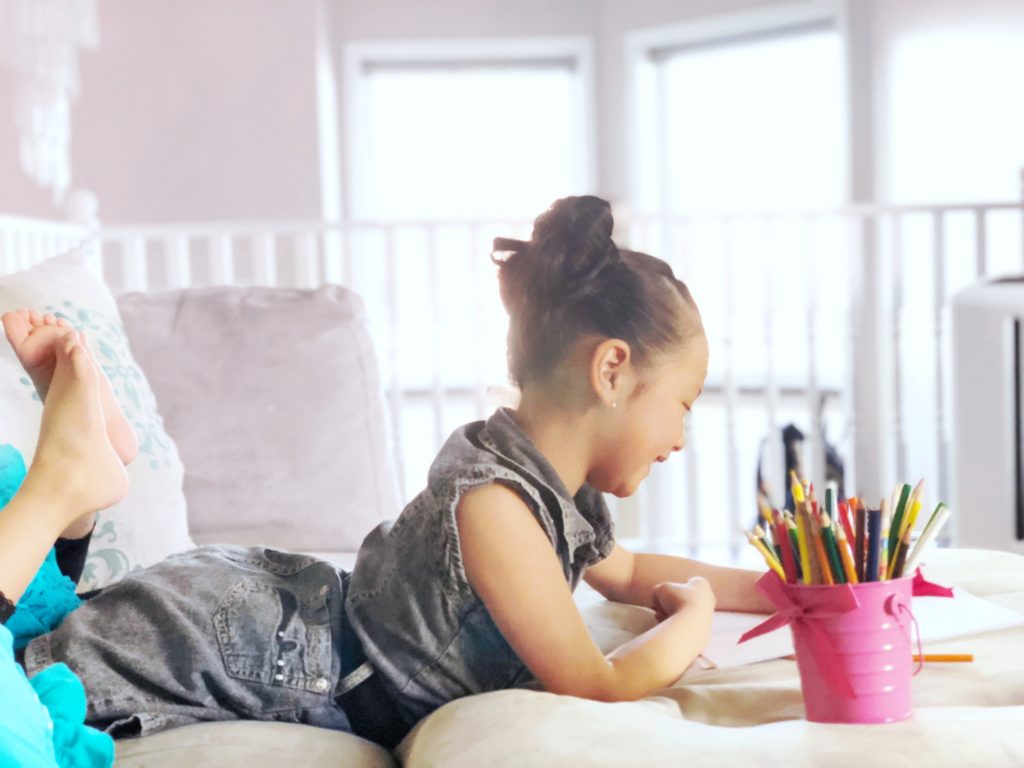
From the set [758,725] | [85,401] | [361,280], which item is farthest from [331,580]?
[361,280]

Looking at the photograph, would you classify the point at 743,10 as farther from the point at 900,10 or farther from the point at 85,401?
the point at 85,401

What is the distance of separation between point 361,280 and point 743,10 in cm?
196

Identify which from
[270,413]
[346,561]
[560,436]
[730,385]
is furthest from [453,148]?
[560,436]

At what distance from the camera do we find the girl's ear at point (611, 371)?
1.09 metres

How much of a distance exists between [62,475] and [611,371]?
469mm

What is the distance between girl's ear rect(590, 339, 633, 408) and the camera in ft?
3.57

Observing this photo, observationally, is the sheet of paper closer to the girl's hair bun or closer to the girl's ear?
the girl's ear

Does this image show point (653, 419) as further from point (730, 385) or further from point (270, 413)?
point (730, 385)

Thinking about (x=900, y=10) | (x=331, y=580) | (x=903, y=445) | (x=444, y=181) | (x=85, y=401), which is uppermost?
(x=900, y=10)

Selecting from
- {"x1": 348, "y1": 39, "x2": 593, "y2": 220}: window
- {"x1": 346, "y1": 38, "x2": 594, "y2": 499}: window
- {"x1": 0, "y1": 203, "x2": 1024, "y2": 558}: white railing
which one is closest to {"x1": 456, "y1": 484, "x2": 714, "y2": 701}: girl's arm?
{"x1": 0, "y1": 203, "x2": 1024, "y2": 558}: white railing

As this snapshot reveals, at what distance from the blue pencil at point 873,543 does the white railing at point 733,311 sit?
1990mm

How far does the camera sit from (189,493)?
1788 mm

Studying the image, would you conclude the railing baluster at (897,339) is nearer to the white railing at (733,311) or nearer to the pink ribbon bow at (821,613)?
the white railing at (733,311)

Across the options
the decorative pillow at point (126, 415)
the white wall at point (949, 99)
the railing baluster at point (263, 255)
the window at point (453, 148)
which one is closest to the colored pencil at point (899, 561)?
the decorative pillow at point (126, 415)
